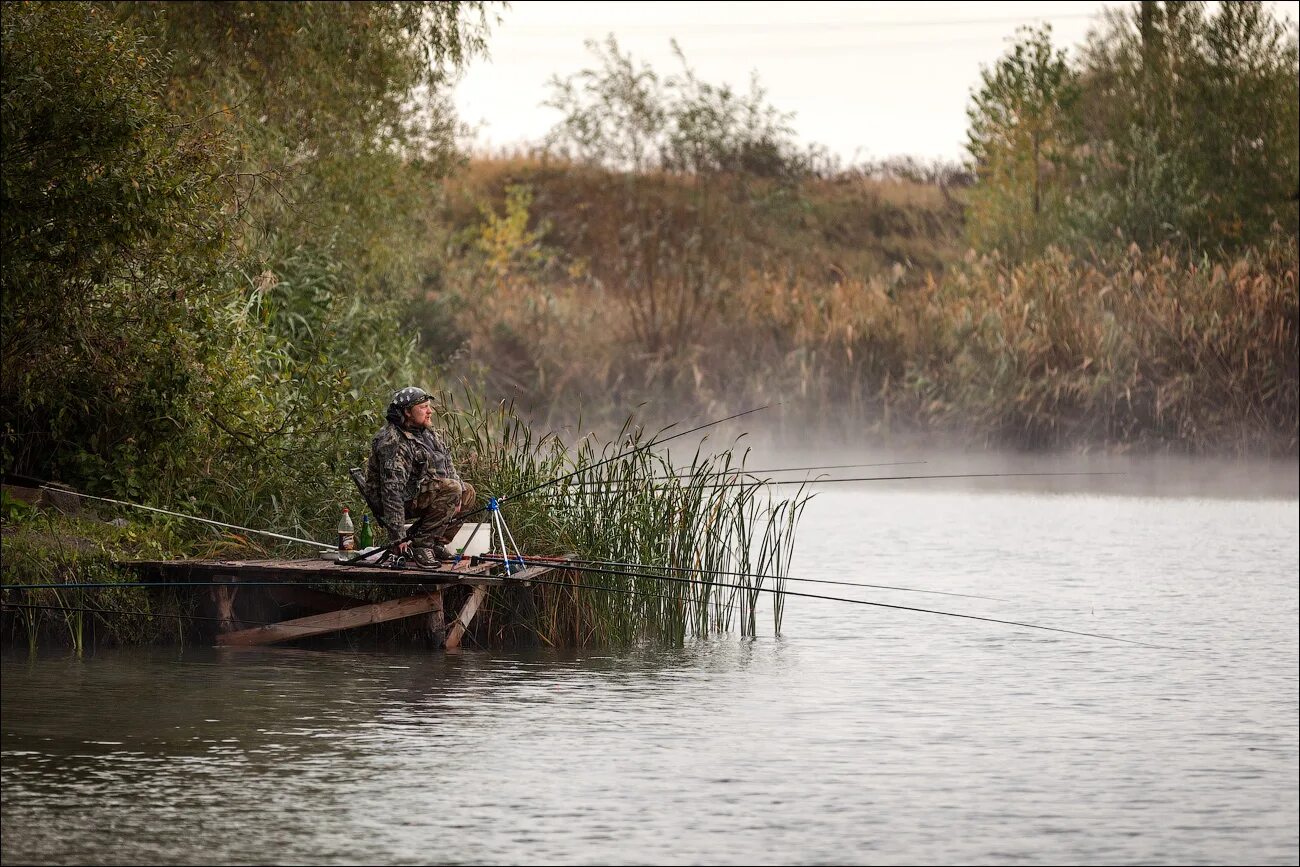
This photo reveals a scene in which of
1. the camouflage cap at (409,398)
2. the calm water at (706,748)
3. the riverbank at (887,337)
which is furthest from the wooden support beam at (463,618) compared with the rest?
the riverbank at (887,337)

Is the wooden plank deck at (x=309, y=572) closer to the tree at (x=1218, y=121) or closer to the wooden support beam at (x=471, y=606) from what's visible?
the wooden support beam at (x=471, y=606)

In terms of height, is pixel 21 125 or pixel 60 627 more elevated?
pixel 21 125

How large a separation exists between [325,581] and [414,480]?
917 millimetres

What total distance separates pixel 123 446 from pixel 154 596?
1749 millimetres

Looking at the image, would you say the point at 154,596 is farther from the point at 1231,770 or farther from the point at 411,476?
the point at 1231,770

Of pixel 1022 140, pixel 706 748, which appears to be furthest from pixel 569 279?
pixel 706 748

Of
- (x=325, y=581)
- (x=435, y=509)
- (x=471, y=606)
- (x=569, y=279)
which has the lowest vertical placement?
(x=471, y=606)

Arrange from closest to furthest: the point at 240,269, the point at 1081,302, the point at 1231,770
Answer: the point at 1231,770 → the point at 240,269 → the point at 1081,302

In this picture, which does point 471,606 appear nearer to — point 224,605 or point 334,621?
point 334,621

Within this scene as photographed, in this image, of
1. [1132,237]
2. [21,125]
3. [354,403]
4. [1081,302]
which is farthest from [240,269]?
[1132,237]

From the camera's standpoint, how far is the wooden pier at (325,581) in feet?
41.2

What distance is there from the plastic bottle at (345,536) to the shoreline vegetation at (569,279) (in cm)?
99

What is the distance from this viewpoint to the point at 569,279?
144 feet

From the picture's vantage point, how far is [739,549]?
14.5 metres
